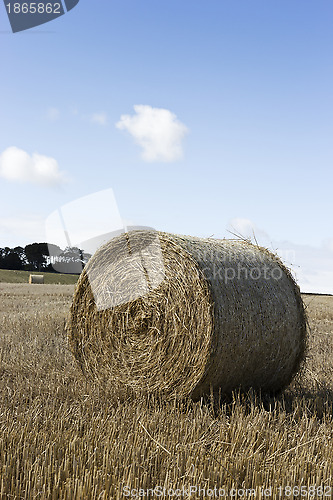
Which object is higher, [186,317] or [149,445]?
[186,317]

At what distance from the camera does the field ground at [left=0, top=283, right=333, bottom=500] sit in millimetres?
3010

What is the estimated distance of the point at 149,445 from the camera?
365cm

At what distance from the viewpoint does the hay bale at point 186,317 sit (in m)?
4.84

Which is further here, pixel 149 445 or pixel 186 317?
pixel 186 317

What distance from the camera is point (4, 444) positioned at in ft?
11.7

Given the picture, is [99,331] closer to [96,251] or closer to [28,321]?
[96,251]

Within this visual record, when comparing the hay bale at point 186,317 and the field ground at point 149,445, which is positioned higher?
the hay bale at point 186,317

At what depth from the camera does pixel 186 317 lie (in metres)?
4.93

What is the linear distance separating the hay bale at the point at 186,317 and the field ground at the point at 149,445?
26 centimetres

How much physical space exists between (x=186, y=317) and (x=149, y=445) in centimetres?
152

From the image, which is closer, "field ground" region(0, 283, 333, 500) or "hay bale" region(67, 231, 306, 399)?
"field ground" region(0, 283, 333, 500)

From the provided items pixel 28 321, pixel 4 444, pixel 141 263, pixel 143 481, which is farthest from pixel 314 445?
pixel 28 321

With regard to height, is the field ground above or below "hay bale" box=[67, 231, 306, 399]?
below

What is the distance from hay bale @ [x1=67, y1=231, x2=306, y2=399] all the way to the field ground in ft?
0.84
